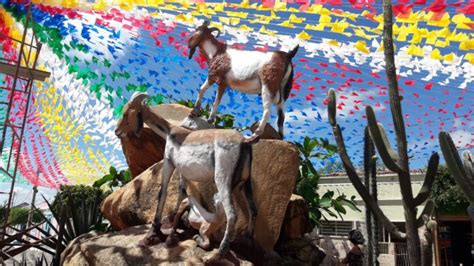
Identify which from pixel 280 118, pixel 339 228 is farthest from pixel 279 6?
pixel 339 228

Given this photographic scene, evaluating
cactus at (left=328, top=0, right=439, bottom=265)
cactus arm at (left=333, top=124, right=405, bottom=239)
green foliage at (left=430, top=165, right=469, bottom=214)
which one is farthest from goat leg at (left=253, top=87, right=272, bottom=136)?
green foliage at (left=430, top=165, right=469, bottom=214)

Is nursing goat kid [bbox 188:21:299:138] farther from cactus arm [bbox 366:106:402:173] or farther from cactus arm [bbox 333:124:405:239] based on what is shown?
cactus arm [bbox 366:106:402:173]

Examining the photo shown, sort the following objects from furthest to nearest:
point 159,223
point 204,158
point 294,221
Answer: point 294,221 < point 159,223 < point 204,158

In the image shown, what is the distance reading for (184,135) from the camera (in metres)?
4.80

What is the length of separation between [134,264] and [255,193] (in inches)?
65.9

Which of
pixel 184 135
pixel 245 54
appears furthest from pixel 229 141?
pixel 245 54

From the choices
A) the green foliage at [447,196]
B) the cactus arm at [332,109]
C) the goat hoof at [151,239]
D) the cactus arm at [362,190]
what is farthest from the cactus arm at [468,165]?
the green foliage at [447,196]

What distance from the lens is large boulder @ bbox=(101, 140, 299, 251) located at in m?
5.21

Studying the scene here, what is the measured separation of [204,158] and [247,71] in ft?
4.41

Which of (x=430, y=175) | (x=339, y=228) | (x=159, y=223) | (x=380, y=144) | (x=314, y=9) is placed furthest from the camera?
(x=339, y=228)

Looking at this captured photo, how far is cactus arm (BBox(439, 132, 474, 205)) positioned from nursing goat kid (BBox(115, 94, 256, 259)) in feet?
6.04

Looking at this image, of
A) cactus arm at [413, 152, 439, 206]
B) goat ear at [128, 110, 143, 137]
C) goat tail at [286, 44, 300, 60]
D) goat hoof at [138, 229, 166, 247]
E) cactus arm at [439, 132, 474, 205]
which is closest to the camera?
cactus arm at [439, 132, 474, 205]

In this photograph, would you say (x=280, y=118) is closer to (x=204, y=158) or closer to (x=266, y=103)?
(x=266, y=103)

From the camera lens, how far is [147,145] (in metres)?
6.59
